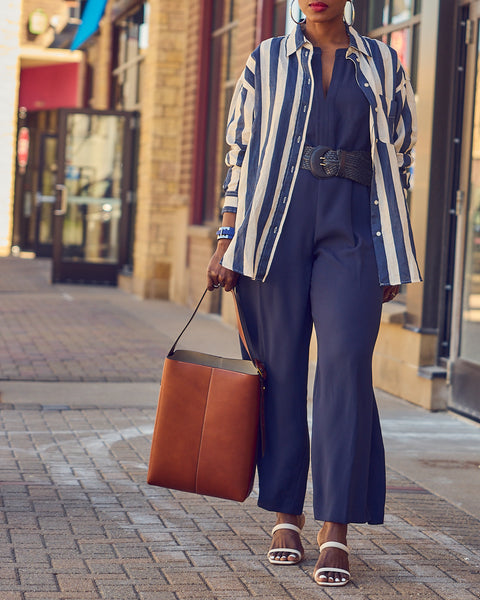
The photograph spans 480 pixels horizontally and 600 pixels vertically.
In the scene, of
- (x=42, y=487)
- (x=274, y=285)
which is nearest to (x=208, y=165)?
(x=42, y=487)

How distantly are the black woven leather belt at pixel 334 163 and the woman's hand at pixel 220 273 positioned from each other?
0.37 metres

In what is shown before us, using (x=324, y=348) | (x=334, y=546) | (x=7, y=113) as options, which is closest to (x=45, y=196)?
(x=7, y=113)

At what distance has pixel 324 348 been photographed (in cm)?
355

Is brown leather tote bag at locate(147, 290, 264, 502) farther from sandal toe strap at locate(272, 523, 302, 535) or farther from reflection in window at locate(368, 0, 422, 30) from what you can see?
reflection in window at locate(368, 0, 422, 30)

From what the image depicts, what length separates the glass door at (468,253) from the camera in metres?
6.60

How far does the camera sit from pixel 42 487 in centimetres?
457

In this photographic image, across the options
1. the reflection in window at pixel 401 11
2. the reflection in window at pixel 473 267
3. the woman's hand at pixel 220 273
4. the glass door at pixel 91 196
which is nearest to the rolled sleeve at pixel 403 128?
the woman's hand at pixel 220 273

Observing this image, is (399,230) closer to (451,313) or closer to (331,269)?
(331,269)

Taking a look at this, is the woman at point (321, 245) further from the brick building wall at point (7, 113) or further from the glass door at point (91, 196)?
the brick building wall at point (7, 113)

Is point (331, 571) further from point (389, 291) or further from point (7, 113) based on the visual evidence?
point (7, 113)

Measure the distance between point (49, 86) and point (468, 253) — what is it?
18.6m

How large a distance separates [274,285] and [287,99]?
58 cm

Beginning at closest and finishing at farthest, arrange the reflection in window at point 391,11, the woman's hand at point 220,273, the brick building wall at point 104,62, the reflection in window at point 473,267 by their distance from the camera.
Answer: the woman's hand at point 220,273 < the reflection in window at point 473,267 < the reflection in window at point 391,11 < the brick building wall at point 104,62

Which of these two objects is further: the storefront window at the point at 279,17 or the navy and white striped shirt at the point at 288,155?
the storefront window at the point at 279,17
